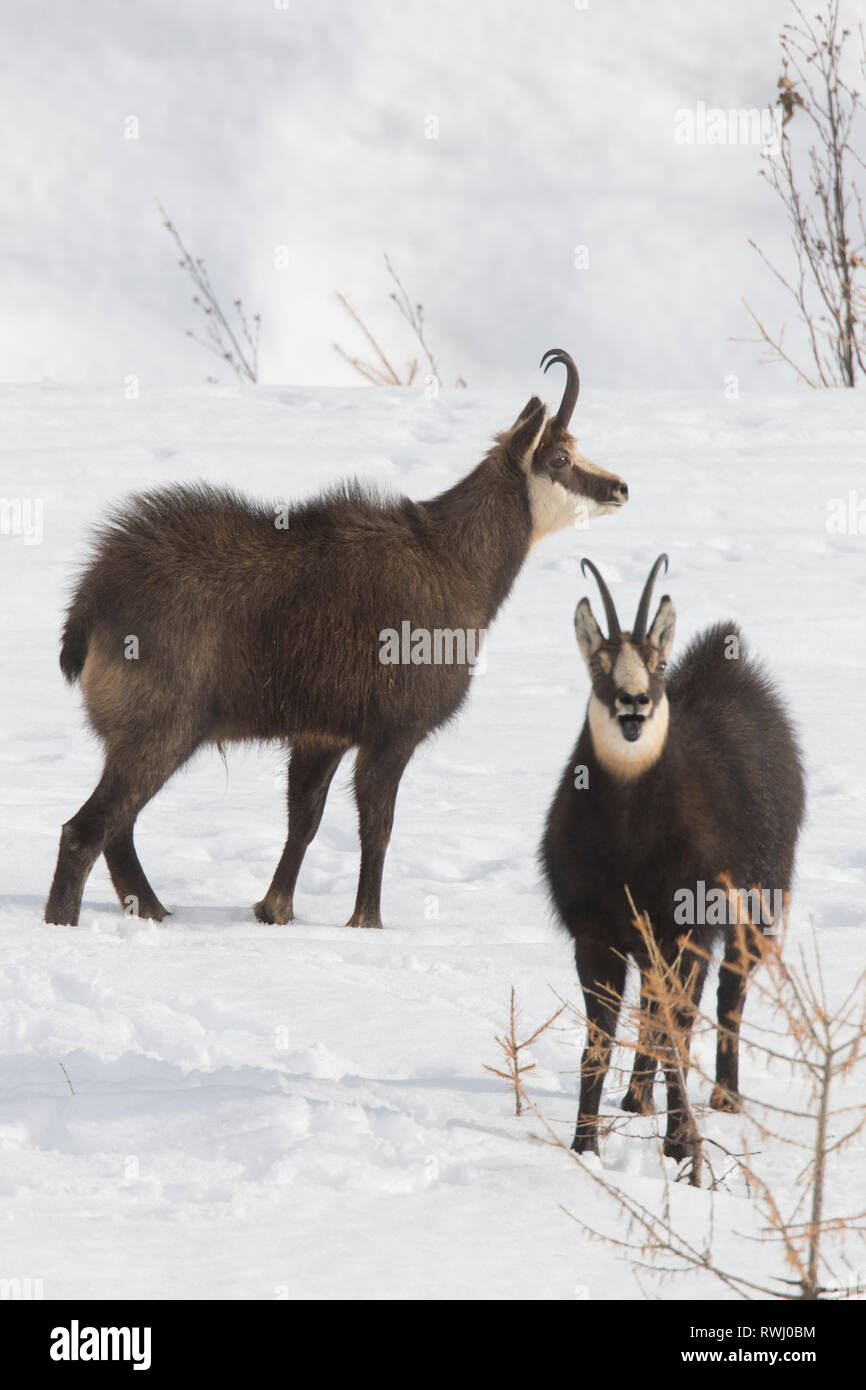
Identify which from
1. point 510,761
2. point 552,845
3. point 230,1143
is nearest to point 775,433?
point 510,761

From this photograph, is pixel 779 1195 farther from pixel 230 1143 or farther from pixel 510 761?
pixel 510 761

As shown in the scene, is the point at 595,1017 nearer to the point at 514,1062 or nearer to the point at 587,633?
the point at 514,1062

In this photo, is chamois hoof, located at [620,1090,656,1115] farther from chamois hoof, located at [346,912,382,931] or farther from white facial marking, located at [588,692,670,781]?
chamois hoof, located at [346,912,382,931]

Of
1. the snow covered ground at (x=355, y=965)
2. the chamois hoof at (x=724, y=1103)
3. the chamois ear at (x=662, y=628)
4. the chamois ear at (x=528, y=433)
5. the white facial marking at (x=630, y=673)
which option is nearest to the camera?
the snow covered ground at (x=355, y=965)

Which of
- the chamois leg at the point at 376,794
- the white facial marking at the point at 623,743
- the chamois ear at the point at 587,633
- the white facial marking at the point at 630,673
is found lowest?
the chamois leg at the point at 376,794

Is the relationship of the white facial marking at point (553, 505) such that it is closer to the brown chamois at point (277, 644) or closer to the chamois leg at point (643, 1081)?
the brown chamois at point (277, 644)

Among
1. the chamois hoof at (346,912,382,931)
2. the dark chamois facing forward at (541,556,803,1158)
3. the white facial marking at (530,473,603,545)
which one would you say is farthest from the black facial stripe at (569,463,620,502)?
the dark chamois facing forward at (541,556,803,1158)

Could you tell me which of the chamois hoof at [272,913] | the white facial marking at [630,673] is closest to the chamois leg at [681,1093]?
the white facial marking at [630,673]

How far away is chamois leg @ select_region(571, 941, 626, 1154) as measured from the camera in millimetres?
3930

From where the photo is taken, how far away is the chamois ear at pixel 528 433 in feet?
21.9

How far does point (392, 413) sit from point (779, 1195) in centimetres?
1126

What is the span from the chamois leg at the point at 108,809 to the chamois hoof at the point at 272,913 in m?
0.62

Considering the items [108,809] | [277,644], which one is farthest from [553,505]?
[108,809]

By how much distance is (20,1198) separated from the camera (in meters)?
3.28
